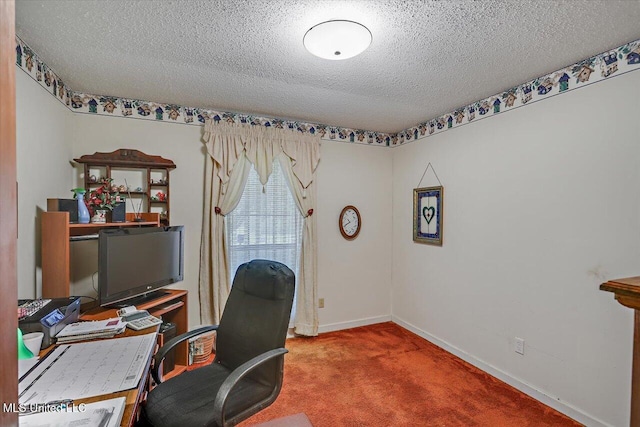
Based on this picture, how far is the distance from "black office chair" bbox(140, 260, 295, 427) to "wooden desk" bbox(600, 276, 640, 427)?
5.28 ft

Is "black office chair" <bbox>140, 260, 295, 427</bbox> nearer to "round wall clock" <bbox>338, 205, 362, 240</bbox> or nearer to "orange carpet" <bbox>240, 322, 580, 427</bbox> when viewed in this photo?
"orange carpet" <bbox>240, 322, 580, 427</bbox>

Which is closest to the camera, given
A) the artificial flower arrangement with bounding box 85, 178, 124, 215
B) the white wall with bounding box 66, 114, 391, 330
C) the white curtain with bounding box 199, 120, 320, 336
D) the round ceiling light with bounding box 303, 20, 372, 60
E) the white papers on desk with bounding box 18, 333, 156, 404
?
the white papers on desk with bounding box 18, 333, 156, 404

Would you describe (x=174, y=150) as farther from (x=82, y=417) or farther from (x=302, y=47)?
(x=82, y=417)

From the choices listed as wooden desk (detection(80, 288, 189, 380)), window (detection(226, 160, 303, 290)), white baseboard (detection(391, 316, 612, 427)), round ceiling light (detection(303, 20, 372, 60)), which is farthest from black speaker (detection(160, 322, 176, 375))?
white baseboard (detection(391, 316, 612, 427))

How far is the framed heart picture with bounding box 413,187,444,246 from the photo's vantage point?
3236 millimetres

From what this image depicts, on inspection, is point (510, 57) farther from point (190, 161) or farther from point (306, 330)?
point (306, 330)

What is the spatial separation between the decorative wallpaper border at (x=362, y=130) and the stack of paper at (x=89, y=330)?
155 cm

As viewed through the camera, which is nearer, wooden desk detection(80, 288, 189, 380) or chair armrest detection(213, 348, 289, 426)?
chair armrest detection(213, 348, 289, 426)

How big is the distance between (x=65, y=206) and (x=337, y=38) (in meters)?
2.07

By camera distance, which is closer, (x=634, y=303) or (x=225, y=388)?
(x=225, y=388)

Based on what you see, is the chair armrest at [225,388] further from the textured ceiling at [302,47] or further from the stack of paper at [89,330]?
the textured ceiling at [302,47]

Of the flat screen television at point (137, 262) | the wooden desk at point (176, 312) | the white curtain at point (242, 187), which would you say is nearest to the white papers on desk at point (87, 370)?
the flat screen television at point (137, 262)

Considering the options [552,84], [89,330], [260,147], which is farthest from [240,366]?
[552,84]

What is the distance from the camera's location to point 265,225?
3.31 m
